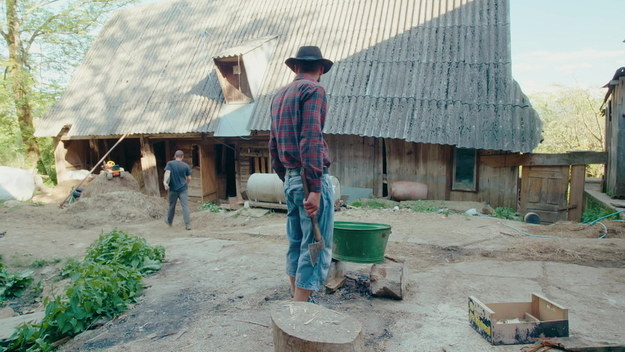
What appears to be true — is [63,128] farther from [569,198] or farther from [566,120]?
[566,120]

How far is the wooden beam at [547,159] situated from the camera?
9102 millimetres

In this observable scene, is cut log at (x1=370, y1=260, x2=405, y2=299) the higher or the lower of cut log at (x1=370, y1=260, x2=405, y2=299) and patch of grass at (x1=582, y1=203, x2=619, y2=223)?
the higher

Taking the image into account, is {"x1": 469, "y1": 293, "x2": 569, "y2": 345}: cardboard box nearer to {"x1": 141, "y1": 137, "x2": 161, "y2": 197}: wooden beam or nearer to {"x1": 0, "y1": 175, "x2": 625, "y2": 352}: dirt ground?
{"x1": 0, "y1": 175, "x2": 625, "y2": 352}: dirt ground

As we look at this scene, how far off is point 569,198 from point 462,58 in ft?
14.3

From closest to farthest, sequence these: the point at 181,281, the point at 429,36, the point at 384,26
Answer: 1. the point at 181,281
2. the point at 429,36
3. the point at 384,26

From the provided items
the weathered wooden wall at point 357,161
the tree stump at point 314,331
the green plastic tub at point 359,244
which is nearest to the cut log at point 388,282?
the green plastic tub at point 359,244

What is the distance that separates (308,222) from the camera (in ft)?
10.1

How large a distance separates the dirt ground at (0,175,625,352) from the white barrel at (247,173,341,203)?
1834 millimetres

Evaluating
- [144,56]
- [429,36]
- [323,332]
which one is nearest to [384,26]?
[429,36]

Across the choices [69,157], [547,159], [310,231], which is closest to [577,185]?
[547,159]

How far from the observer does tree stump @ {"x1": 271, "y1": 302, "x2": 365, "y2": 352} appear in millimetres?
2150

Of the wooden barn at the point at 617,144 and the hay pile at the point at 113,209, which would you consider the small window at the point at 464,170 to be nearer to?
the wooden barn at the point at 617,144

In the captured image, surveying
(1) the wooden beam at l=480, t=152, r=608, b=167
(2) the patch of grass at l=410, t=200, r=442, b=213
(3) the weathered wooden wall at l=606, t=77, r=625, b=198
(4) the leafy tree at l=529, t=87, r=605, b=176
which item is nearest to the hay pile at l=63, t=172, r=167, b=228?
(2) the patch of grass at l=410, t=200, r=442, b=213

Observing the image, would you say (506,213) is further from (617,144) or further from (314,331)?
(314,331)
